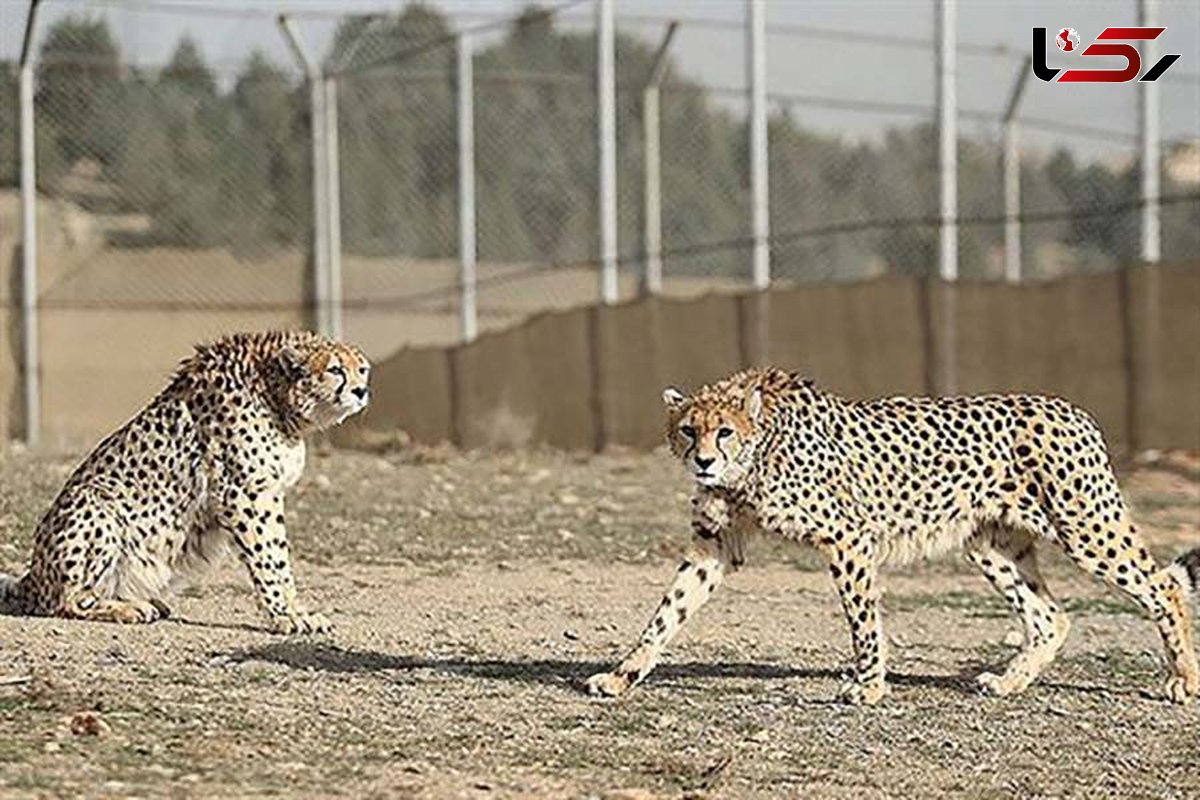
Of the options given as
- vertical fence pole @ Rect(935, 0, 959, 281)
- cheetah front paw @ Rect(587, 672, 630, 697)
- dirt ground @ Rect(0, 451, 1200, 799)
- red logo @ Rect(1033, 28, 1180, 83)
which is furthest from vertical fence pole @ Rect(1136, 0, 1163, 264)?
cheetah front paw @ Rect(587, 672, 630, 697)

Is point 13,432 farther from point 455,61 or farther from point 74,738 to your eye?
point 74,738

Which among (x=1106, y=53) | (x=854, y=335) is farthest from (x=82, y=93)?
(x=1106, y=53)

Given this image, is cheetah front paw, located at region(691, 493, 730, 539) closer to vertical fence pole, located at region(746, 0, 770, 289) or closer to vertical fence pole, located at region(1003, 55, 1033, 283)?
vertical fence pole, located at region(746, 0, 770, 289)

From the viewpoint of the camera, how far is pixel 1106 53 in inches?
675

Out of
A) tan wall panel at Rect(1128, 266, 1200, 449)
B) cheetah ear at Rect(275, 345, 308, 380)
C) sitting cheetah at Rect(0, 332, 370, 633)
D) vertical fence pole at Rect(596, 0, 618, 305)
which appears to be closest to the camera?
sitting cheetah at Rect(0, 332, 370, 633)

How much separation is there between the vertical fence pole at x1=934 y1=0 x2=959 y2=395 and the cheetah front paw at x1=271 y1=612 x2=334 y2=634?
8.01 m

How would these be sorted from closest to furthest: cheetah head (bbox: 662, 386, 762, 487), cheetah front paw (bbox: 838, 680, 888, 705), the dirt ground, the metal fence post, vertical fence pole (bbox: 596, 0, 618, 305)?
the dirt ground
cheetah head (bbox: 662, 386, 762, 487)
cheetah front paw (bbox: 838, 680, 888, 705)
vertical fence pole (bbox: 596, 0, 618, 305)
the metal fence post

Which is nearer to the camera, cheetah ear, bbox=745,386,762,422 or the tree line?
cheetah ear, bbox=745,386,762,422

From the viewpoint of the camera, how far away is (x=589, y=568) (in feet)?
38.6

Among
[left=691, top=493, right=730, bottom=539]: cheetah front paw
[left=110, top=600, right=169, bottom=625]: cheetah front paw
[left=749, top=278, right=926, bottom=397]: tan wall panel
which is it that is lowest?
[left=110, top=600, right=169, bottom=625]: cheetah front paw

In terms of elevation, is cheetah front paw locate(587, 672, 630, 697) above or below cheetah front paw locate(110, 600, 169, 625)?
below

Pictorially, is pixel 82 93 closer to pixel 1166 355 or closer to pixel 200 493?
pixel 1166 355

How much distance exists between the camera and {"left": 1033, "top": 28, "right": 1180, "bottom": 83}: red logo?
16.6 meters

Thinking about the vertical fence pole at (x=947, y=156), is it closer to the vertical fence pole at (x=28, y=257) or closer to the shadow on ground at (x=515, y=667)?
the vertical fence pole at (x=28, y=257)
